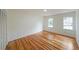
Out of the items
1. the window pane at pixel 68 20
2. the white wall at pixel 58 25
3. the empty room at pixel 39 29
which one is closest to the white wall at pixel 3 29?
the empty room at pixel 39 29

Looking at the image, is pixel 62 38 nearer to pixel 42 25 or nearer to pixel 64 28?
pixel 64 28

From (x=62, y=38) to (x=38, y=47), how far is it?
42cm

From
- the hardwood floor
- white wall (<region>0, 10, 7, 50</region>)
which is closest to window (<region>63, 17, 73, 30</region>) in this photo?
the hardwood floor

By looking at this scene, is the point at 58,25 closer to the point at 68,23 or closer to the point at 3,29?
the point at 68,23

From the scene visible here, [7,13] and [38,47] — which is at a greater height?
[7,13]

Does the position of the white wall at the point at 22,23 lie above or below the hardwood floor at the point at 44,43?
above

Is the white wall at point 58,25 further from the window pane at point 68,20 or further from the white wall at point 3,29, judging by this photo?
the white wall at point 3,29

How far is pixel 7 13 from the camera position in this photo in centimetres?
167

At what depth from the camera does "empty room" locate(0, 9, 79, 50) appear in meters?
1.67

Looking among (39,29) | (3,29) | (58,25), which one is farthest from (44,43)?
(3,29)

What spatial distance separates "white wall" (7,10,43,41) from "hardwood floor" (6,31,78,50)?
3.4 inches

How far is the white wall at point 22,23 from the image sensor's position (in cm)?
170

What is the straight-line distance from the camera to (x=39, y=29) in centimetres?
182
